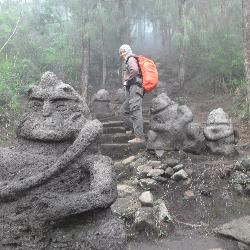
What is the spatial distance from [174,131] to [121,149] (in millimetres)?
1216

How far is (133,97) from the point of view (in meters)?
8.11

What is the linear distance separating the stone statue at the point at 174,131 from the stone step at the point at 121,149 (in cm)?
43

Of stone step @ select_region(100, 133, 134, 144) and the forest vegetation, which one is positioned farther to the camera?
the forest vegetation

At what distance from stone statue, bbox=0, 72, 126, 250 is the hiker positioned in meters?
4.12

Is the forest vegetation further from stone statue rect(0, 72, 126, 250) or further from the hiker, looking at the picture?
stone statue rect(0, 72, 126, 250)

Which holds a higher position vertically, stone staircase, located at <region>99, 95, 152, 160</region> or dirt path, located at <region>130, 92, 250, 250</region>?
dirt path, located at <region>130, 92, 250, 250</region>

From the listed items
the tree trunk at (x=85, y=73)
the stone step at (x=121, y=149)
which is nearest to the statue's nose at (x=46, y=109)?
the stone step at (x=121, y=149)

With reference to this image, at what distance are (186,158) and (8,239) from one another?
15.5ft

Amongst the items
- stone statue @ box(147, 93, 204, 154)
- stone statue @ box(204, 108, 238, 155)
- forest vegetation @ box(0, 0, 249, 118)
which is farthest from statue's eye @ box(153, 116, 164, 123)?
forest vegetation @ box(0, 0, 249, 118)

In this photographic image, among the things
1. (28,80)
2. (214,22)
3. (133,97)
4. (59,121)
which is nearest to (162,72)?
(214,22)

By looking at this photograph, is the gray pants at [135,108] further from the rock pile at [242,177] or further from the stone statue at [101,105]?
the stone statue at [101,105]

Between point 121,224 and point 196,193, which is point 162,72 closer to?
point 196,193

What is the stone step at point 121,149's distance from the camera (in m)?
8.16

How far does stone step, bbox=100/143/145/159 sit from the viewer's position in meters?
8.16
